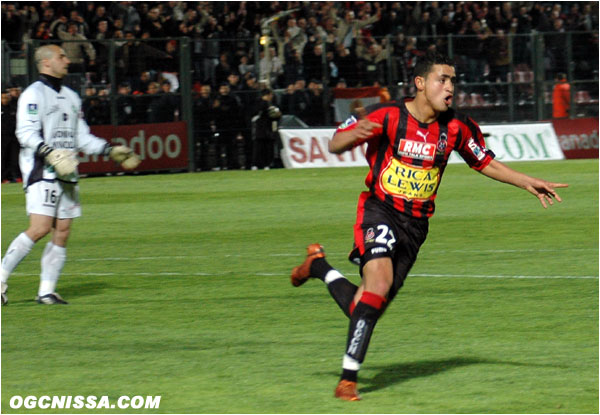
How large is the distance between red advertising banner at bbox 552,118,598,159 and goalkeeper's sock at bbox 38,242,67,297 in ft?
65.7

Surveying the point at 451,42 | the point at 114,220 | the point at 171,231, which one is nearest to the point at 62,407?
the point at 171,231

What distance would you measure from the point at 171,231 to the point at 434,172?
868 cm

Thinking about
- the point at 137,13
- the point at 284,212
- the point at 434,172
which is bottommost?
the point at 284,212

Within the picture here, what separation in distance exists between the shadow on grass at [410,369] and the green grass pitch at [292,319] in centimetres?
1

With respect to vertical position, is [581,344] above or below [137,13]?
below

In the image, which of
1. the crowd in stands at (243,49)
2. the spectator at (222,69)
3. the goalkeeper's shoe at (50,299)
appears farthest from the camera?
the spectator at (222,69)

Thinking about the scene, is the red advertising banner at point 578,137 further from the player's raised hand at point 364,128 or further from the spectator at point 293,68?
the player's raised hand at point 364,128

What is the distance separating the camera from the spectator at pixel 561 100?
28281 millimetres

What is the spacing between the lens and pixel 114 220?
1619 centimetres

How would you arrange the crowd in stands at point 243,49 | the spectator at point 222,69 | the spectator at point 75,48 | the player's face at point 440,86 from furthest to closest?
the spectator at point 222,69 → the crowd in stands at point 243,49 → the spectator at point 75,48 → the player's face at point 440,86

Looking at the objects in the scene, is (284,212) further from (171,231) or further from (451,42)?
(451,42)

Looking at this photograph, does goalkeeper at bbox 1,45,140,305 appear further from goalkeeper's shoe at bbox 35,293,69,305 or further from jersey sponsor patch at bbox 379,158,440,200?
jersey sponsor patch at bbox 379,158,440,200

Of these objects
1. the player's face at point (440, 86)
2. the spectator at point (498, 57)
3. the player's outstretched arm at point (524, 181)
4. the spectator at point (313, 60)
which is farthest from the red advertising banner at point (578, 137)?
the player's face at point (440, 86)

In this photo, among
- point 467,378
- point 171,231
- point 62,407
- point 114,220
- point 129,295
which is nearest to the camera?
point 62,407
